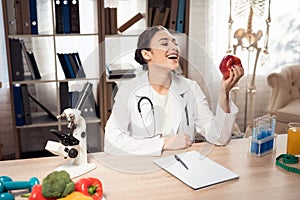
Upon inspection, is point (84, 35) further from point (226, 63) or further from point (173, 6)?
point (226, 63)

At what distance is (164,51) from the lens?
1479 mm

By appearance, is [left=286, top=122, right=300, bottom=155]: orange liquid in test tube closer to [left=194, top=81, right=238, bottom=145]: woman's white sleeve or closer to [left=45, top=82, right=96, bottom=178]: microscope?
[left=194, top=81, right=238, bottom=145]: woman's white sleeve

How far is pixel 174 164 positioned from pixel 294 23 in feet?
9.69

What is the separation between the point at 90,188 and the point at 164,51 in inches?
23.5

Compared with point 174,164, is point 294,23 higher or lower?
higher

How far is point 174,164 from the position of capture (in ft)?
4.94

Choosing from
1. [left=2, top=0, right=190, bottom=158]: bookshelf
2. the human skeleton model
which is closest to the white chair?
the human skeleton model

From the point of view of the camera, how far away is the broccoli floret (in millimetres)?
1094

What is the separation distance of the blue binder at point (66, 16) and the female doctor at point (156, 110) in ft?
5.35

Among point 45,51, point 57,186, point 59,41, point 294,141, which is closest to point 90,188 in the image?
point 57,186

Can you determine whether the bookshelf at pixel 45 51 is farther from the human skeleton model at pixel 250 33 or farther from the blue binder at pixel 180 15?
the human skeleton model at pixel 250 33

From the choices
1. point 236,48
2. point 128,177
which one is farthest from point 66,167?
point 236,48

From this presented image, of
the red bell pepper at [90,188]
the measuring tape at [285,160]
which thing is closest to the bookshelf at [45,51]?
the measuring tape at [285,160]

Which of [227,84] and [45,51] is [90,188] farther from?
[45,51]
